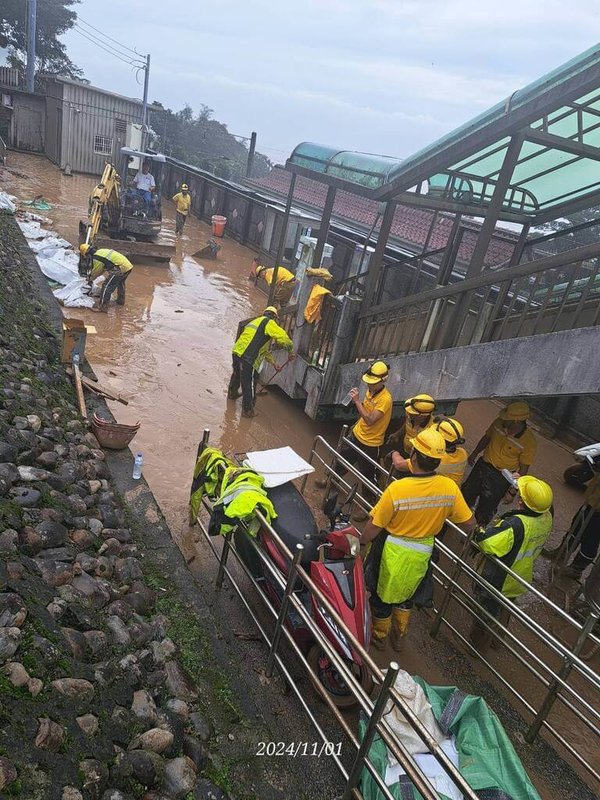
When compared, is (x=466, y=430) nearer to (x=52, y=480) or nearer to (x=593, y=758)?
(x=593, y=758)

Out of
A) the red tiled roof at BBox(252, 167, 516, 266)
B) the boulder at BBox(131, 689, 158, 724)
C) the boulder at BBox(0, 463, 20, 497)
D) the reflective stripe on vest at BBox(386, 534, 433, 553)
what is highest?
the red tiled roof at BBox(252, 167, 516, 266)

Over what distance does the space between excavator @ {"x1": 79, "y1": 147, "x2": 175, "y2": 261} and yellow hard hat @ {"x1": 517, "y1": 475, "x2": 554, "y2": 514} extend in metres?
12.0

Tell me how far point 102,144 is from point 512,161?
25.0m

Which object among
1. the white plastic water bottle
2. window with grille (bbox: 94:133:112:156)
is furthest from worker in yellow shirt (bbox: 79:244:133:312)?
window with grille (bbox: 94:133:112:156)

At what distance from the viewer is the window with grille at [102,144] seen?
2403cm

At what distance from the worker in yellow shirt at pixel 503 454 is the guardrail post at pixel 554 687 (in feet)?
6.67

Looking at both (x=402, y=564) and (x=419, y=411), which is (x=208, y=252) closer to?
(x=419, y=411)

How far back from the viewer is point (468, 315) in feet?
19.2

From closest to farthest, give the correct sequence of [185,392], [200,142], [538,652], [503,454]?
[538,652] → [503,454] → [185,392] → [200,142]

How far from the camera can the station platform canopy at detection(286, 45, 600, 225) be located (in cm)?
423

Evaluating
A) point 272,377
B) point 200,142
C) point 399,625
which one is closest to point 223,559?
point 399,625

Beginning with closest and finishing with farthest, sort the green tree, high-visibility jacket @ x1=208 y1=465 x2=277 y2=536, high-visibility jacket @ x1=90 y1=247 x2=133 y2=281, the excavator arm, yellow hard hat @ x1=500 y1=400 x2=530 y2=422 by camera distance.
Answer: high-visibility jacket @ x1=208 y1=465 x2=277 y2=536 < yellow hard hat @ x1=500 y1=400 x2=530 y2=422 < high-visibility jacket @ x1=90 y1=247 x2=133 y2=281 < the excavator arm < the green tree

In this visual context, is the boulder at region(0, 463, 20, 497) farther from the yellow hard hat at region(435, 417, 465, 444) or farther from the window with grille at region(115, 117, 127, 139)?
the window with grille at region(115, 117, 127, 139)

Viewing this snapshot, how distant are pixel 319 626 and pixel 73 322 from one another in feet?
16.0
